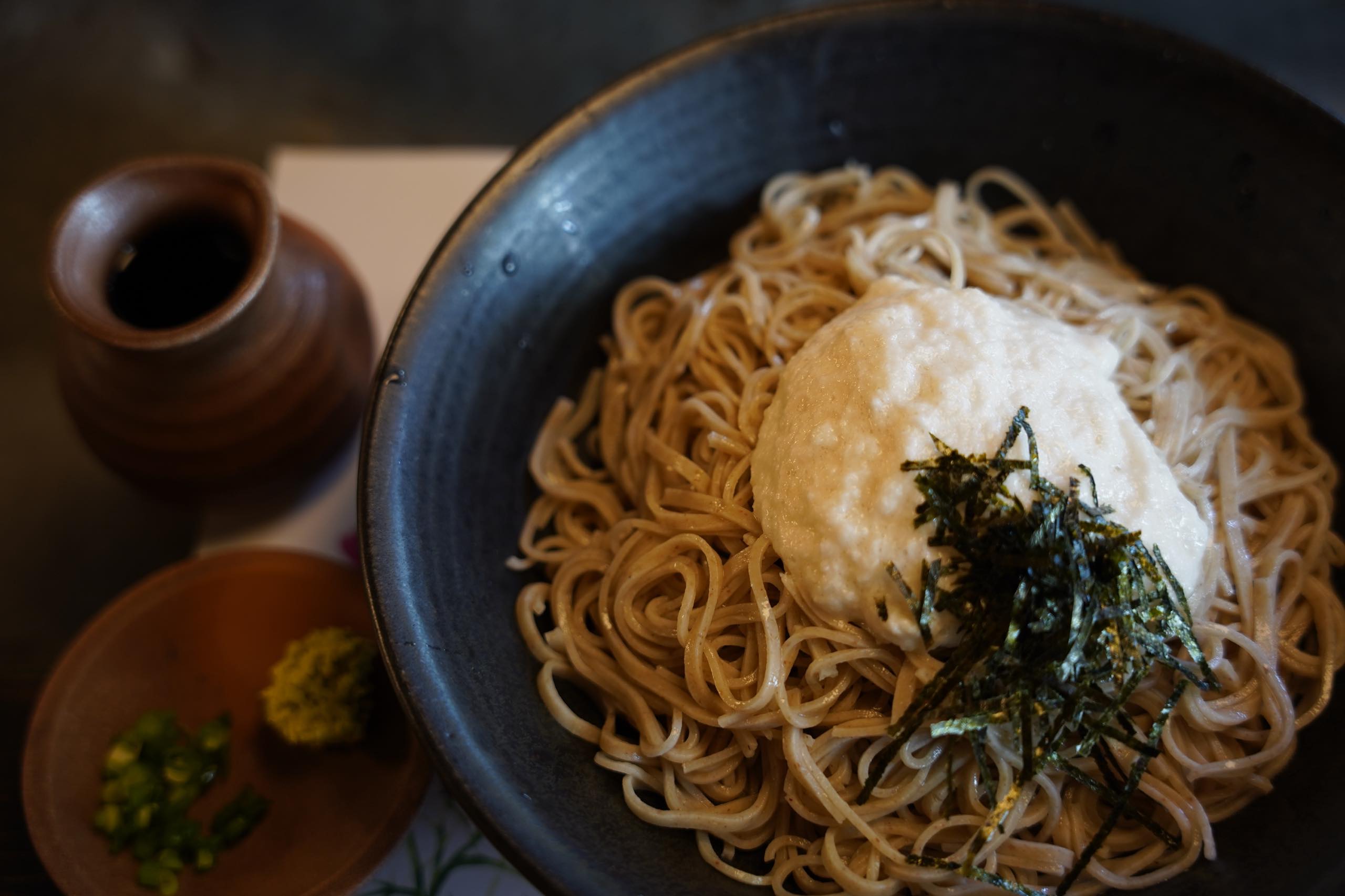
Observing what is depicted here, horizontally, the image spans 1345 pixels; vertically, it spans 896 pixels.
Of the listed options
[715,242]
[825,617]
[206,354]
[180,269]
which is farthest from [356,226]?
[825,617]

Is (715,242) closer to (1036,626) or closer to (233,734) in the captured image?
(1036,626)

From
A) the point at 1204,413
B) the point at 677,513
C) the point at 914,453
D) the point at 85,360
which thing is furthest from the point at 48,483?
the point at 1204,413

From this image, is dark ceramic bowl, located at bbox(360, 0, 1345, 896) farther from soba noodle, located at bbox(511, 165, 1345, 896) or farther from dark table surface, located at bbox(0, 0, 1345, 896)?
dark table surface, located at bbox(0, 0, 1345, 896)

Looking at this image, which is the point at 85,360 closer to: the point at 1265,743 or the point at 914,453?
the point at 914,453

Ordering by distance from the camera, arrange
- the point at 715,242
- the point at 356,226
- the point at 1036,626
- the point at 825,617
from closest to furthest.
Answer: the point at 1036,626 < the point at 825,617 < the point at 715,242 < the point at 356,226

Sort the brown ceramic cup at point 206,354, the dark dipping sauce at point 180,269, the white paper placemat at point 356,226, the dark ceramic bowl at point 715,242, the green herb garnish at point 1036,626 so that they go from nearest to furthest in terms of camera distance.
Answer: the green herb garnish at point 1036,626, the dark ceramic bowl at point 715,242, the brown ceramic cup at point 206,354, the dark dipping sauce at point 180,269, the white paper placemat at point 356,226

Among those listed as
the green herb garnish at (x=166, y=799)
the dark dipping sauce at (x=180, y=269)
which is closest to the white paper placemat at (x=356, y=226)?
the dark dipping sauce at (x=180, y=269)

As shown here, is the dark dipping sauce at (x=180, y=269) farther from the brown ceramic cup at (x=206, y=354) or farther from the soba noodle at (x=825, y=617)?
the soba noodle at (x=825, y=617)
